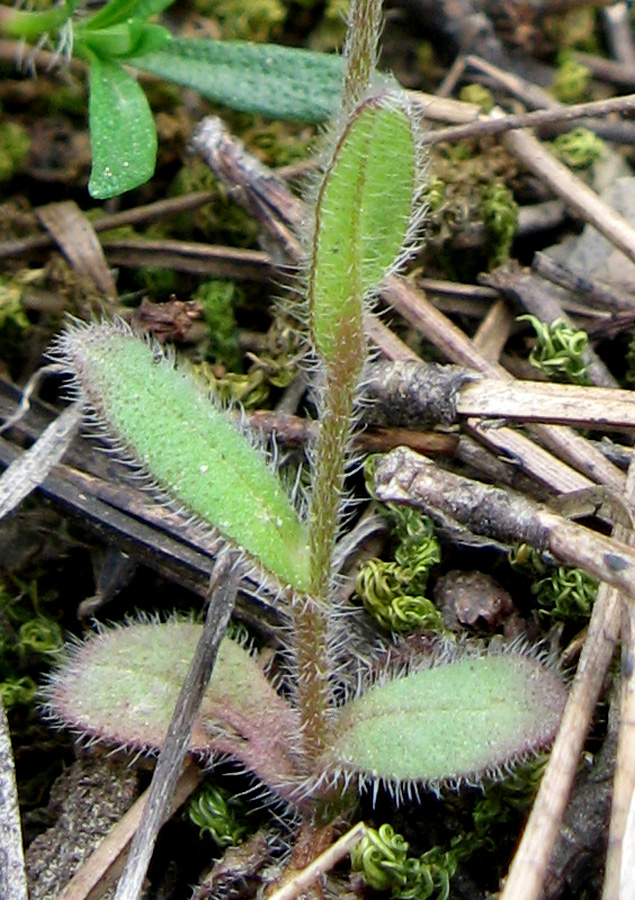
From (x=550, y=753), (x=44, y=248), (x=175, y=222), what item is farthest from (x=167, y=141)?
(x=550, y=753)

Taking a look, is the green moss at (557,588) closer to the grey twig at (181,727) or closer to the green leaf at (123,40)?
the grey twig at (181,727)

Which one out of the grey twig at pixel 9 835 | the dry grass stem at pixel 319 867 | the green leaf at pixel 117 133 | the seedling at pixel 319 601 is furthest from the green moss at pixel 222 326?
the dry grass stem at pixel 319 867

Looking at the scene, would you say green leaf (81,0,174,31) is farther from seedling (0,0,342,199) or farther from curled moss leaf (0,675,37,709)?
curled moss leaf (0,675,37,709)

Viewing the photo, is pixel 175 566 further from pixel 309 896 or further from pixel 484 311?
pixel 484 311

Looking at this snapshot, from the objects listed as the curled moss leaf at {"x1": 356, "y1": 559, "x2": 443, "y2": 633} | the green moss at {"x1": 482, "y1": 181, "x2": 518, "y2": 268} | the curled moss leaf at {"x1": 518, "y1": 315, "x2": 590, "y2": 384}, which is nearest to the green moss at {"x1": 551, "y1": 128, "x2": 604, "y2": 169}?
the green moss at {"x1": 482, "y1": 181, "x2": 518, "y2": 268}

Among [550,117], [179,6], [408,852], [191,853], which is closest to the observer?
[408,852]

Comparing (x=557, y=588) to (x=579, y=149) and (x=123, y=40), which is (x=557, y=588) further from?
(x=123, y=40)
